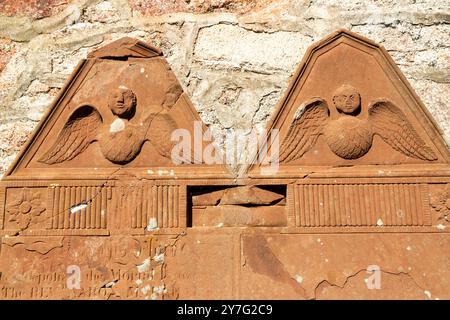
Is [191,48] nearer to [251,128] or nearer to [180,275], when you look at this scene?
[251,128]

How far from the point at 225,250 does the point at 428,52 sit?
1.28m

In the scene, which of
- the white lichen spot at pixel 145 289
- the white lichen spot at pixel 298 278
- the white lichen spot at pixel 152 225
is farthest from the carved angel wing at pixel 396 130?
the white lichen spot at pixel 145 289

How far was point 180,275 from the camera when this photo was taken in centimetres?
197

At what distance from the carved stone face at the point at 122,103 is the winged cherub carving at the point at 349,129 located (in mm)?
676

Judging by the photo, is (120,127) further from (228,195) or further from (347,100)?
(347,100)

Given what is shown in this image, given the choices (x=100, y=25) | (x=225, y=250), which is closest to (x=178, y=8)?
(x=100, y=25)

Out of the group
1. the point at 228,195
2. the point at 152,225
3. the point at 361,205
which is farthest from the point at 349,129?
the point at 152,225

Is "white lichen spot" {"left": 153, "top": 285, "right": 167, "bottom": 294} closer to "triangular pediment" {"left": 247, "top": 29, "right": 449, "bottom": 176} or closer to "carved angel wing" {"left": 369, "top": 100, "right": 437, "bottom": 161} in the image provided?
"triangular pediment" {"left": 247, "top": 29, "right": 449, "bottom": 176}

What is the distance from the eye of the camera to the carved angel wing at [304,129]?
207 cm

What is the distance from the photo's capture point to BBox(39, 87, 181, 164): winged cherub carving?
2.09m

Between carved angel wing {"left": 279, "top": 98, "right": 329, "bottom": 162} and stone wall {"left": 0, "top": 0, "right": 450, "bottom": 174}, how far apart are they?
0.15 meters

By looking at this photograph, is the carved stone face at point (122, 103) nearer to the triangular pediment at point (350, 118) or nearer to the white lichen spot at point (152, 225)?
the white lichen spot at point (152, 225)

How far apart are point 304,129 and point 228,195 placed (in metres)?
0.43

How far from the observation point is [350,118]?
2086 millimetres
